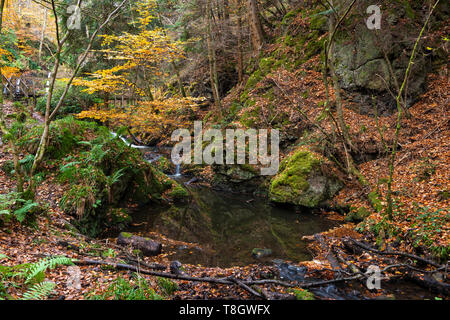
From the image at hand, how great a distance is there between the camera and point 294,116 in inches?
467

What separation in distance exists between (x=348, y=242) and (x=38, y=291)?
6.14 metres

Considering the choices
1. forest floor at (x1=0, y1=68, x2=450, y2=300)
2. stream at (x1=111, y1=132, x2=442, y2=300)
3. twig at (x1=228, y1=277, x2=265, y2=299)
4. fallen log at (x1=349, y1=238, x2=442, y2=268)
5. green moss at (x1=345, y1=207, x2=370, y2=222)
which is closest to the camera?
twig at (x1=228, y1=277, x2=265, y2=299)

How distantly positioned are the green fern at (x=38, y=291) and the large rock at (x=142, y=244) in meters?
3.01

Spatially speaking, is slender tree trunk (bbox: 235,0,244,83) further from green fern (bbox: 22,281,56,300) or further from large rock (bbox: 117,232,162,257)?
green fern (bbox: 22,281,56,300)

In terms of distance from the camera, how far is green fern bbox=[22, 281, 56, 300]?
8.26ft

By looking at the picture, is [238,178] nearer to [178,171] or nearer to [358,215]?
[178,171]

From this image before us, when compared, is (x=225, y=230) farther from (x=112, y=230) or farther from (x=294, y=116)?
(x=294, y=116)

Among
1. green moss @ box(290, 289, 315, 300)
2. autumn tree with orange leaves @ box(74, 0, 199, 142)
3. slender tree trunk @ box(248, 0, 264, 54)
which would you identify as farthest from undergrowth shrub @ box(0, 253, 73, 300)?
slender tree trunk @ box(248, 0, 264, 54)

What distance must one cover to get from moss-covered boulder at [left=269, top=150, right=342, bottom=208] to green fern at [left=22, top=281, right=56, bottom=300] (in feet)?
25.7

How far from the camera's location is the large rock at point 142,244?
5762 millimetres

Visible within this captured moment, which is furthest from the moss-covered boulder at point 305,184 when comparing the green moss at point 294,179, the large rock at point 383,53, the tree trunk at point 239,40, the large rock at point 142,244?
the tree trunk at point 239,40

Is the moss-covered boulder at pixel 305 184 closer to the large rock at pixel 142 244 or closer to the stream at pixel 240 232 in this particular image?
the stream at pixel 240 232
